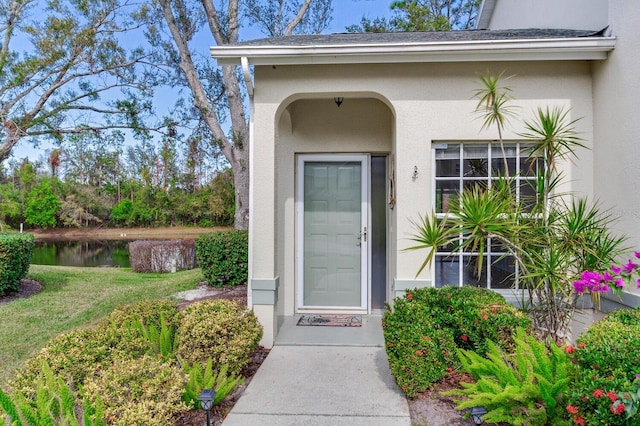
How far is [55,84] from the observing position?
11.4 m

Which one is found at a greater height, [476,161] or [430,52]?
[430,52]

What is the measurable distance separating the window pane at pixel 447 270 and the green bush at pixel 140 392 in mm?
3185

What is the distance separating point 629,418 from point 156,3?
45.5ft

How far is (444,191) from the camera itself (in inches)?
184

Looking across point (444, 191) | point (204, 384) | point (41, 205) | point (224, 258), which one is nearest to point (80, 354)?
point (204, 384)

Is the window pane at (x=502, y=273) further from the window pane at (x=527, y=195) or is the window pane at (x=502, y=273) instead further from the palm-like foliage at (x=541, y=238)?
the palm-like foliage at (x=541, y=238)

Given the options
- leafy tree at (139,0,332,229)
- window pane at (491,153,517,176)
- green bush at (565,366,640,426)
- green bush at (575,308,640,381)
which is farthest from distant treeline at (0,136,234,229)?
green bush at (565,366,640,426)

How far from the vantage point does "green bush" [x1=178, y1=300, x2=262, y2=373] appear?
3531 mm

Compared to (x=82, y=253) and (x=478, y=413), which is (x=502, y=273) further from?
(x=82, y=253)

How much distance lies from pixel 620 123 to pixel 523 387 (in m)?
3.08

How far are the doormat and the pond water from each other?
12362mm

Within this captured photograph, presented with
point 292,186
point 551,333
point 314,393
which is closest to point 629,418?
point 551,333

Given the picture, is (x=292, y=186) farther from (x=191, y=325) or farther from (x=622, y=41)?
(x=622, y=41)

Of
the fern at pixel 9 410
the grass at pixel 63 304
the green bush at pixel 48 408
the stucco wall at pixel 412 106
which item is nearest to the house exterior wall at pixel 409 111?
the stucco wall at pixel 412 106
